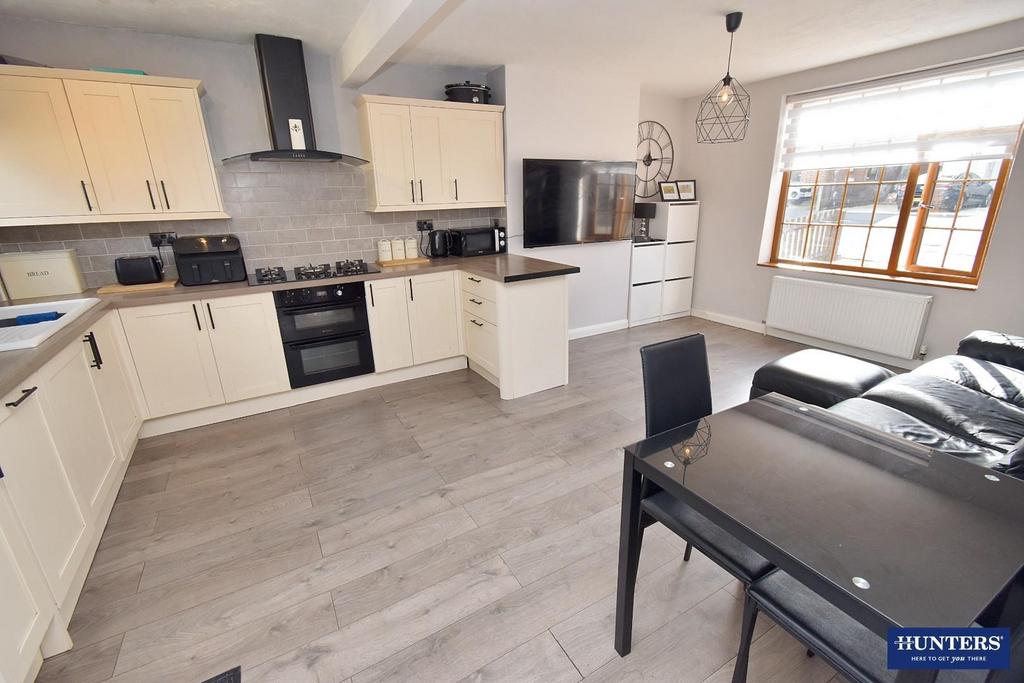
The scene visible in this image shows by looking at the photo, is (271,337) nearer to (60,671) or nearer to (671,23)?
(60,671)

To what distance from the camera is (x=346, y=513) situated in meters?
2.16

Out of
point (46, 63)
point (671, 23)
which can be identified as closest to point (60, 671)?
point (46, 63)

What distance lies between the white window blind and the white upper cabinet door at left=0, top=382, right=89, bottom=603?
5.51m

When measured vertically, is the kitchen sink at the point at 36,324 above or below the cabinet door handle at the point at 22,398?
above

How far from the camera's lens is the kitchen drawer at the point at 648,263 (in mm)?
4824

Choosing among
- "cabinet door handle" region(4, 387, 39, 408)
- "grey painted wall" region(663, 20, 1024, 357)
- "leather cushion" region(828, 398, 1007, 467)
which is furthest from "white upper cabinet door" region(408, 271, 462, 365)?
"grey painted wall" region(663, 20, 1024, 357)

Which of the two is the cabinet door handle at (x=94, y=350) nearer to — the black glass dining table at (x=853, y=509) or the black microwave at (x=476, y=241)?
the black microwave at (x=476, y=241)

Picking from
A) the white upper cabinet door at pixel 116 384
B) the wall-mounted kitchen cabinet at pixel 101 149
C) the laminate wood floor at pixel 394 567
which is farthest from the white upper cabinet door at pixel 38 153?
the laminate wood floor at pixel 394 567

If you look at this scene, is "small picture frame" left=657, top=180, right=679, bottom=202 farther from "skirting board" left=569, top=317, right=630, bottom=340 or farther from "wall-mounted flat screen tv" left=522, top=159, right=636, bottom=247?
"skirting board" left=569, top=317, right=630, bottom=340

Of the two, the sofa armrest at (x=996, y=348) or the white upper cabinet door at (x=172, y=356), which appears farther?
the white upper cabinet door at (x=172, y=356)

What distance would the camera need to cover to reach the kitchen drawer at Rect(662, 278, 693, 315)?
520cm

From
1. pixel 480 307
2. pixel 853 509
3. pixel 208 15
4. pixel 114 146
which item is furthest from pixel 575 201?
pixel 853 509

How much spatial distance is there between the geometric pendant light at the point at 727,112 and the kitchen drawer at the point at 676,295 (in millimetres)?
1577

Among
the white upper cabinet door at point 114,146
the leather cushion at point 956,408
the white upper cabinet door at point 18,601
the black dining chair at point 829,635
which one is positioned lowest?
the white upper cabinet door at point 18,601
